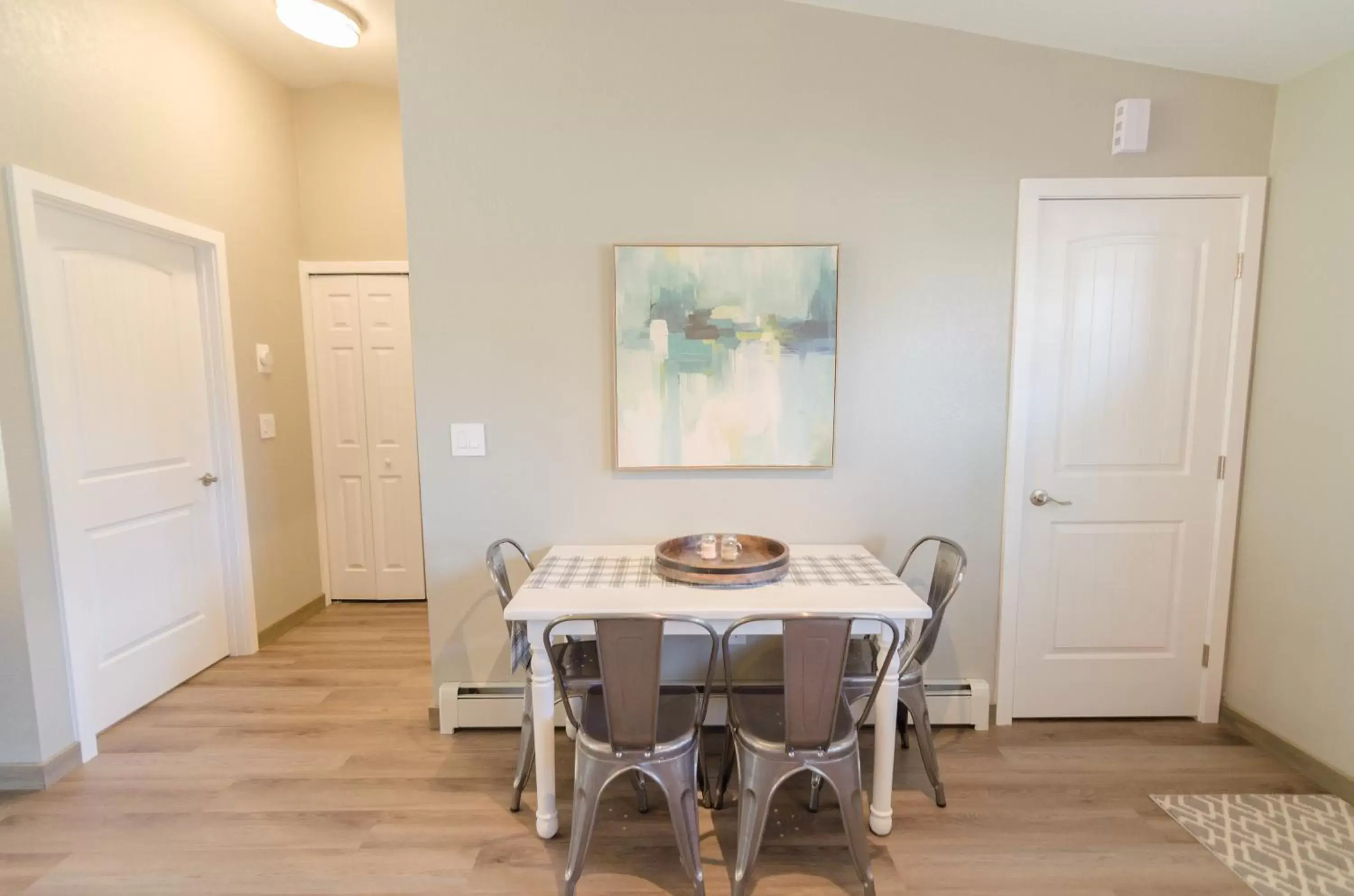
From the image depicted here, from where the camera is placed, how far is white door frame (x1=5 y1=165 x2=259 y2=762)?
1.95m

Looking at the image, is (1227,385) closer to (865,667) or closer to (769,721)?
(865,667)

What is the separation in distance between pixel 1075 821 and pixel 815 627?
1237 millimetres

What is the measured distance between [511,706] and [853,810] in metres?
1.37

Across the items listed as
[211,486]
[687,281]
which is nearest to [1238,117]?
[687,281]

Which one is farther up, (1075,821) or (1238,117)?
(1238,117)

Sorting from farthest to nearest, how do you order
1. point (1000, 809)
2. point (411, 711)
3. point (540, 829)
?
point (411, 711), point (1000, 809), point (540, 829)

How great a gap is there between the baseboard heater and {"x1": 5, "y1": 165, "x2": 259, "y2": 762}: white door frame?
1.29 metres

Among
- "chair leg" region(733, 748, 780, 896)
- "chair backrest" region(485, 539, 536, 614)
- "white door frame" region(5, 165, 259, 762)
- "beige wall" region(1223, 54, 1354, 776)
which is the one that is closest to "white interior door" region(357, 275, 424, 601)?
"white door frame" region(5, 165, 259, 762)

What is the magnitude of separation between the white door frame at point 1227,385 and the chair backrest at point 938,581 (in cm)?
27

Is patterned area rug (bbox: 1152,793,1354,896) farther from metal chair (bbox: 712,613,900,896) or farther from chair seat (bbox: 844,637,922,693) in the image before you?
metal chair (bbox: 712,613,900,896)

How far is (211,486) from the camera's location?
2828 mm

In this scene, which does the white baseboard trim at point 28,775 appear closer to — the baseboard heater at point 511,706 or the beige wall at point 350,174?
the baseboard heater at point 511,706

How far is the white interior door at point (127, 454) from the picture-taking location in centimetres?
210

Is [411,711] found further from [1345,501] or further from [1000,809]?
[1345,501]
